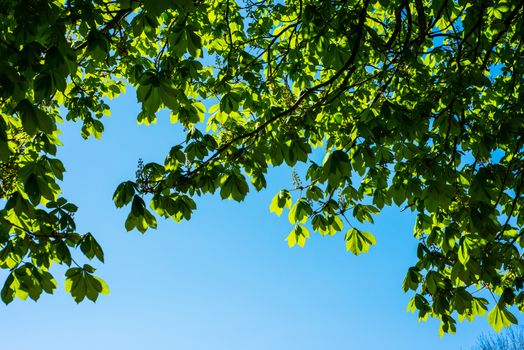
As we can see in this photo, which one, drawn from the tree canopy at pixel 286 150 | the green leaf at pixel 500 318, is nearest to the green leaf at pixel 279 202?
the tree canopy at pixel 286 150

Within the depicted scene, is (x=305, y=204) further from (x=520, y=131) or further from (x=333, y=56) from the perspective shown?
(x=520, y=131)

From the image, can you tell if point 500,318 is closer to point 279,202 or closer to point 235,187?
point 279,202

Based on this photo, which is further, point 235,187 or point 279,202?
→ point 279,202

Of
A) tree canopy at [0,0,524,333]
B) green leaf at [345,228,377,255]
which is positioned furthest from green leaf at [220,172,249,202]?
green leaf at [345,228,377,255]

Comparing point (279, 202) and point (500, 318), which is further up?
point (279, 202)

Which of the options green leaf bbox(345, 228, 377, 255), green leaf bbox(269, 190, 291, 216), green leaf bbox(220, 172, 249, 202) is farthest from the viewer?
green leaf bbox(269, 190, 291, 216)

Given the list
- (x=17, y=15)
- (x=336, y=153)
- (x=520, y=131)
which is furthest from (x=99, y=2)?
(x=520, y=131)

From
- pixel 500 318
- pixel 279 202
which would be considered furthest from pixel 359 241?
pixel 500 318

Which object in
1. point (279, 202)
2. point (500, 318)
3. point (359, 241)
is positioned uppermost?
point (279, 202)

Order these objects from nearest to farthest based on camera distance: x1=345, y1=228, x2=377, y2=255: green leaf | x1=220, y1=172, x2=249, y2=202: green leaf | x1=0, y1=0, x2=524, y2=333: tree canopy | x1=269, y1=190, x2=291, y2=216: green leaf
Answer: x1=0, y1=0, x2=524, y2=333: tree canopy < x1=220, y1=172, x2=249, y2=202: green leaf < x1=345, y1=228, x2=377, y2=255: green leaf < x1=269, y1=190, x2=291, y2=216: green leaf

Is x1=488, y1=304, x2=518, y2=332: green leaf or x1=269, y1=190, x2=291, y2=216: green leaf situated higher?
x1=269, y1=190, x2=291, y2=216: green leaf

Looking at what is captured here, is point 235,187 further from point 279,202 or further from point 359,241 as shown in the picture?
point 359,241

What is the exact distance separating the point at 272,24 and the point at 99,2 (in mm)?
4919

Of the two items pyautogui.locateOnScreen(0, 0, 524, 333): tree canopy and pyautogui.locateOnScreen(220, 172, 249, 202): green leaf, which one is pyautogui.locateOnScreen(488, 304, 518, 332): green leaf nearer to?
pyautogui.locateOnScreen(0, 0, 524, 333): tree canopy
